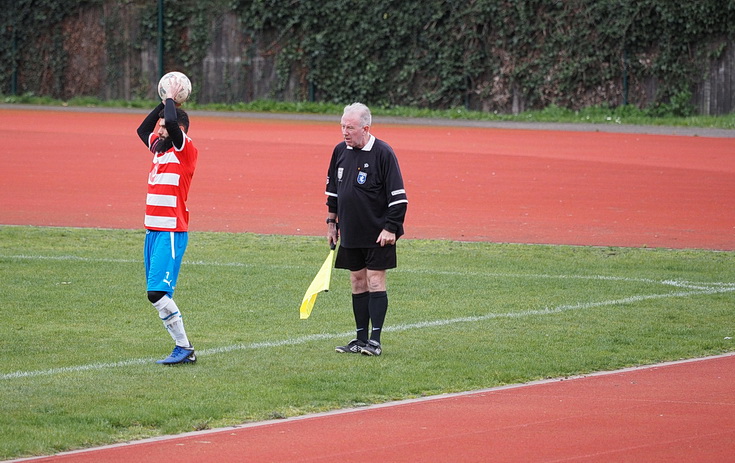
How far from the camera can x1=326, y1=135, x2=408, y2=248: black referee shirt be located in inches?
364

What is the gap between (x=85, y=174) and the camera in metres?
22.4

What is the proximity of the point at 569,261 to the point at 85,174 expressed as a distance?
1120cm

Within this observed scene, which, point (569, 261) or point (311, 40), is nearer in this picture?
point (569, 261)

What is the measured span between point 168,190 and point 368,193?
157 cm

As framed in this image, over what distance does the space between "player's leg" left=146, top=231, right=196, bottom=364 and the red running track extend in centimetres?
168

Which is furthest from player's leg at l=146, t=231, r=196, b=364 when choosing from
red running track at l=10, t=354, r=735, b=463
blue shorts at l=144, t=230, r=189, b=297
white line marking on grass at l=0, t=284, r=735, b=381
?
red running track at l=10, t=354, r=735, b=463

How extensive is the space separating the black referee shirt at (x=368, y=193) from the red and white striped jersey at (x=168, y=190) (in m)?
1.32

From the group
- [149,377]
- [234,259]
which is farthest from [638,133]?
[149,377]

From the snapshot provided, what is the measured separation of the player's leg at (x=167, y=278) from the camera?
8609 mm

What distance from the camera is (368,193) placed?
9.30 metres

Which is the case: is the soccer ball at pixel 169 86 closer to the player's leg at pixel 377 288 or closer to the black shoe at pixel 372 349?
the player's leg at pixel 377 288

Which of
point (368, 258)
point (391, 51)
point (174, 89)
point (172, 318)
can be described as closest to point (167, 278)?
point (172, 318)

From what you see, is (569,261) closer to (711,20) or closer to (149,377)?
(149,377)

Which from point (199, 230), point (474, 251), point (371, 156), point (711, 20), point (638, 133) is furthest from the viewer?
point (711, 20)
